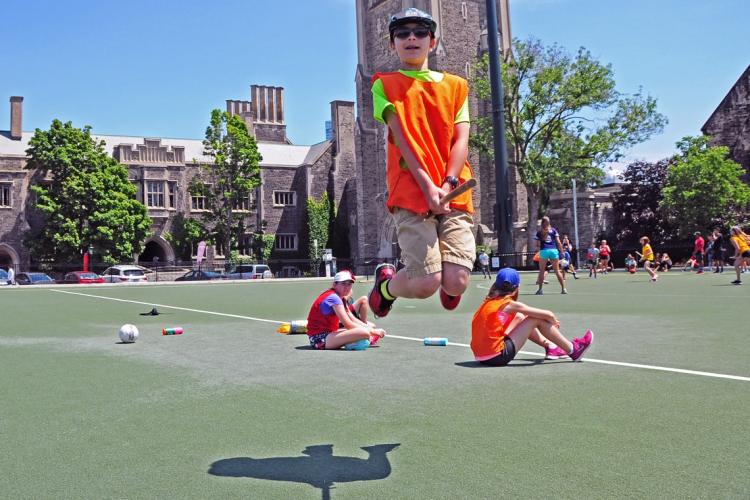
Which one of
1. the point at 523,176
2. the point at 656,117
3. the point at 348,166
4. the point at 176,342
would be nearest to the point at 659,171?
the point at 656,117

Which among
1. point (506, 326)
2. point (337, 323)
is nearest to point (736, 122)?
point (337, 323)

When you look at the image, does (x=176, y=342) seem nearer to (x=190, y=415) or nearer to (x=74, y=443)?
(x=190, y=415)

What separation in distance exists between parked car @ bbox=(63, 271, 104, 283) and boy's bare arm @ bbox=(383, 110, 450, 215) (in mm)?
46507

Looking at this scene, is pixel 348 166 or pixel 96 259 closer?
pixel 96 259

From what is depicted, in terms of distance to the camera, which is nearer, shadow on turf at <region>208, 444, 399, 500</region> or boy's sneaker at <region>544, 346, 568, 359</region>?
shadow on turf at <region>208, 444, 399, 500</region>

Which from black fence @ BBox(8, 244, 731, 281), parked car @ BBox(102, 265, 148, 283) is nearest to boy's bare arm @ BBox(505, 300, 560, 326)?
black fence @ BBox(8, 244, 731, 281)

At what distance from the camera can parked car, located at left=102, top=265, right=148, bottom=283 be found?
48.3 metres

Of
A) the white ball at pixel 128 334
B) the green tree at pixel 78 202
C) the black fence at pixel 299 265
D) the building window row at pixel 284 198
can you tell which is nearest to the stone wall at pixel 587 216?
the black fence at pixel 299 265

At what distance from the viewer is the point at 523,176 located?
145ft

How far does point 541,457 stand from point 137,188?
193 feet

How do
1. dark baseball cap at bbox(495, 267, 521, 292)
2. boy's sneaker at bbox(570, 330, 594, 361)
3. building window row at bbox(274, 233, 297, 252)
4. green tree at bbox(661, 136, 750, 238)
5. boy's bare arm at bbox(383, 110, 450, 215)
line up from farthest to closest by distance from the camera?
building window row at bbox(274, 233, 297, 252) → green tree at bbox(661, 136, 750, 238) → boy's sneaker at bbox(570, 330, 594, 361) → dark baseball cap at bbox(495, 267, 521, 292) → boy's bare arm at bbox(383, 110, 450, 215)

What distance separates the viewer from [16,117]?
5991cm

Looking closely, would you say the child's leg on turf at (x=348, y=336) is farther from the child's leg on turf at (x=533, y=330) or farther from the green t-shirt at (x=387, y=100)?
the green t-shirt at (x=387, y=100)

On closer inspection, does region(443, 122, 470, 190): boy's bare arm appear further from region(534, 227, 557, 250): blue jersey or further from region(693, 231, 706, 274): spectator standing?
region(693, 231, 706, 274): spectator standing
